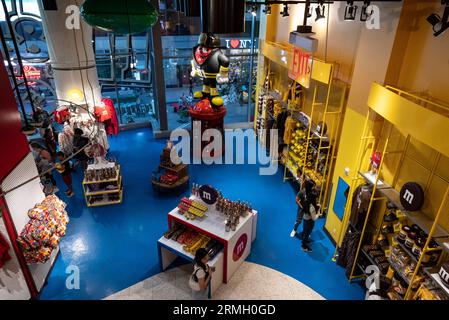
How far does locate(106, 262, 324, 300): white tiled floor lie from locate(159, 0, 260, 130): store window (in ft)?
20.4

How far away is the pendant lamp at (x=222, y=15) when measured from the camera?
362cm

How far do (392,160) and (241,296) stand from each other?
3196 mm

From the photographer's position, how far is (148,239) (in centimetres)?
629

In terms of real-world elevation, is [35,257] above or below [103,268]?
above

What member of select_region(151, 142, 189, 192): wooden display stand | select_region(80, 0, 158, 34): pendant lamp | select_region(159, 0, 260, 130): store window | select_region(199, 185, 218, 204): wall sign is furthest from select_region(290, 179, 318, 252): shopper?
select_region(159, 0, 260, 130): store window

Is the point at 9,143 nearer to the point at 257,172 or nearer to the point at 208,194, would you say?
the point at 208,194

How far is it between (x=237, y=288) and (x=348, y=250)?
200 cm

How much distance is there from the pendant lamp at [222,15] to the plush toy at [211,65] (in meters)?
3.97

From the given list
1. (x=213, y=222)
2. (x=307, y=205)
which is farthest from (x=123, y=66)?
Result: (x=307, y=205)

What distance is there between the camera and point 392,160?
4852mm

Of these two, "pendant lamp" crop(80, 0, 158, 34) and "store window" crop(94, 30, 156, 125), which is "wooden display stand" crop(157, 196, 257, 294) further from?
"store window" crop(94, 30, 156, 125)

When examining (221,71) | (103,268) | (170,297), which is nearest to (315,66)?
(221,71)

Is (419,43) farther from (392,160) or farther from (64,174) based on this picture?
(64,174)
